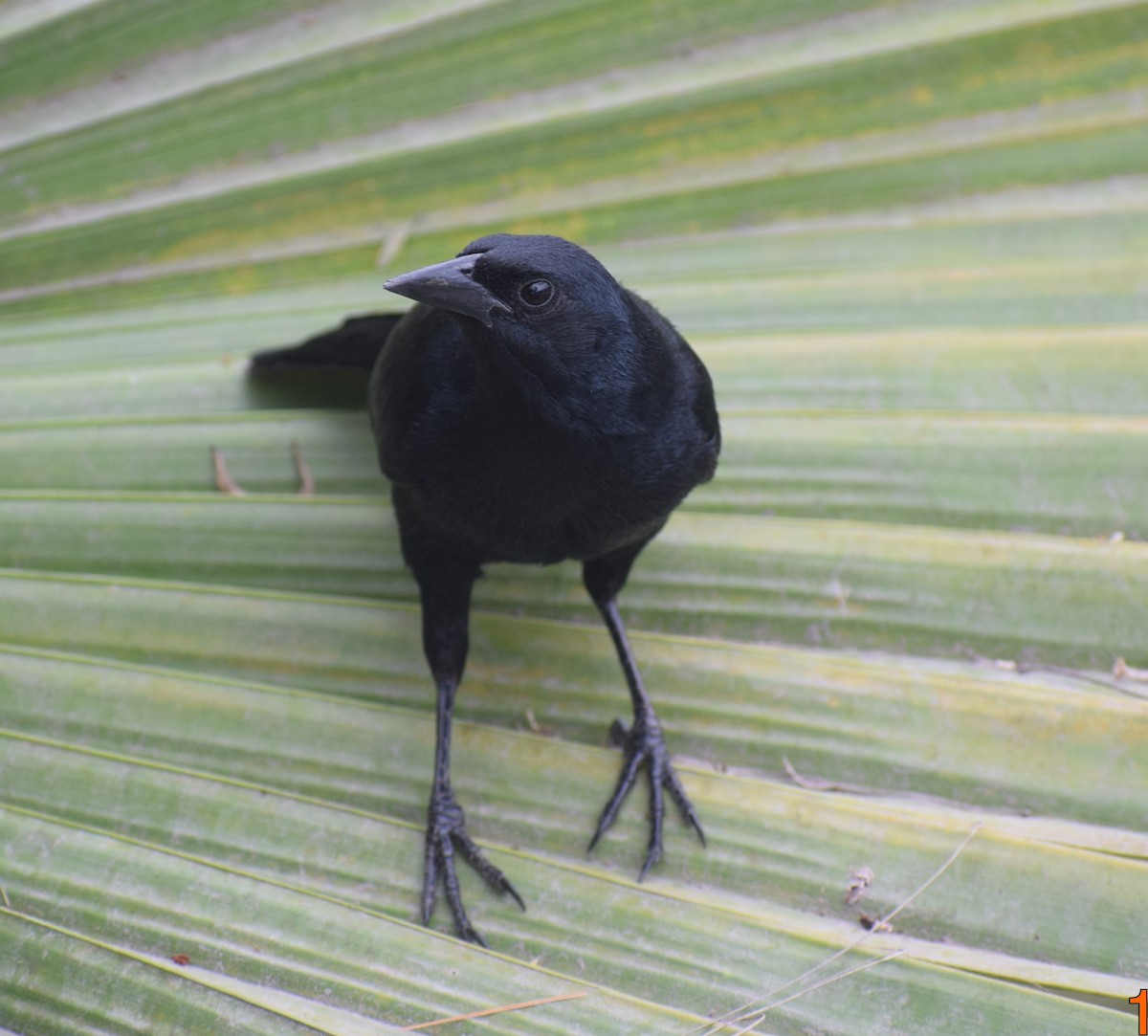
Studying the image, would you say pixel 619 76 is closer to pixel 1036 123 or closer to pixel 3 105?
pixel 1036 123

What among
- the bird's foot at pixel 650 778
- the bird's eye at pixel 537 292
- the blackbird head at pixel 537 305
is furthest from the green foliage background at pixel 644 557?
the bird's eye at pixel 537 292

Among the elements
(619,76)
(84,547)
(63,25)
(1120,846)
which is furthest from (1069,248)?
(63,25)

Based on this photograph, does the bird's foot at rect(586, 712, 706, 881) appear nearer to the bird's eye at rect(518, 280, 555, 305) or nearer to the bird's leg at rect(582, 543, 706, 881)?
the bird's leg at rect(582, 543, 706, 881)

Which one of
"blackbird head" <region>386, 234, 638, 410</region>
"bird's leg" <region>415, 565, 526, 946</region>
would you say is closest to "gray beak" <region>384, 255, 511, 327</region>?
"blackbird head" <region>386, 234, 638, 410</region>

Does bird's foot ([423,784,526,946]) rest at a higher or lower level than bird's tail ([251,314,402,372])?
lower

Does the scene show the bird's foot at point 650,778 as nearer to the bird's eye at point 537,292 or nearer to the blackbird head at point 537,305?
the blackbird head at point 537,305

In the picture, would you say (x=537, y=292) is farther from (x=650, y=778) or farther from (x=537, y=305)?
(x=650, y=778)

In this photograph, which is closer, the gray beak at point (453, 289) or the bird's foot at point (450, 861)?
the gray beak at point (453, 289)

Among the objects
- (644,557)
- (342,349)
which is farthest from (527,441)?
(342,349)
